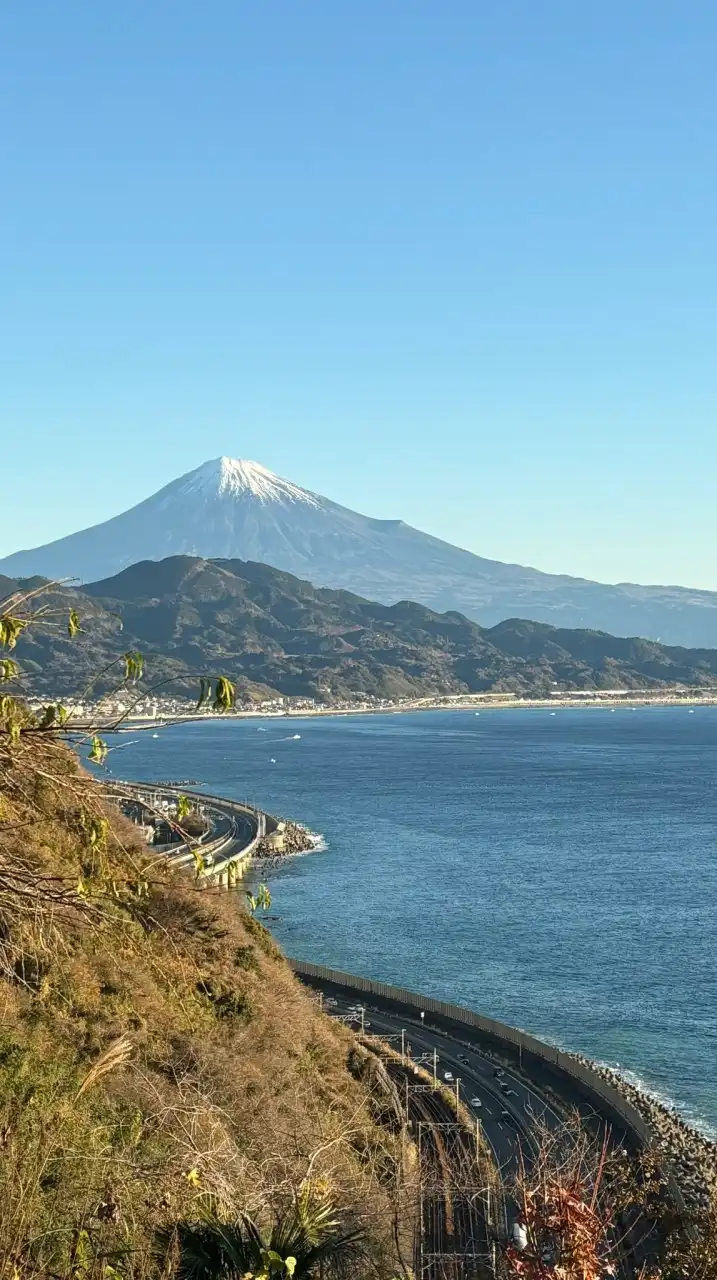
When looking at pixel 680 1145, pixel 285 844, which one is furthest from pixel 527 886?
pixel 680 1145

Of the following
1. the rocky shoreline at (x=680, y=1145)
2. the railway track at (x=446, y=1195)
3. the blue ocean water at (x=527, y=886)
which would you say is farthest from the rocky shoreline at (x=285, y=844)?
the railway track at (x=446, y=1195)

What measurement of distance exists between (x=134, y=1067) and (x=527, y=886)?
33971mm

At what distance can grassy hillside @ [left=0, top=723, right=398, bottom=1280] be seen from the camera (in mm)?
4738

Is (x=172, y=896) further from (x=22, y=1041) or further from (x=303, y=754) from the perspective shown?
(x=303, y=754)

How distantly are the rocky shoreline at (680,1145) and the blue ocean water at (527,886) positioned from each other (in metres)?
0.87

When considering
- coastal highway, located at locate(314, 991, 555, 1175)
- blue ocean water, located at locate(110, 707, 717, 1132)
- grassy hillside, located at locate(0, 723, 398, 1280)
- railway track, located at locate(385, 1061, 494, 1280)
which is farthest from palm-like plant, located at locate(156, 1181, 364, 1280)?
coastal highway, located at locate(314, 991, 555, 1175)

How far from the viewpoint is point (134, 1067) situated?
525 inches

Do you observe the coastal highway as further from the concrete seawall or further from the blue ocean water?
the blue ocean water

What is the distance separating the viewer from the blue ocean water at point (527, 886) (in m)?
29.7

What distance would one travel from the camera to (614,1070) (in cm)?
2581

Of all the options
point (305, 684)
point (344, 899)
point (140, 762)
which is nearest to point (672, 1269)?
point (344, 899)

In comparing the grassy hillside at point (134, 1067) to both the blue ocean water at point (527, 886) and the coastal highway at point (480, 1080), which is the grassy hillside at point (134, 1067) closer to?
the blue ocean water at point (527, 886)

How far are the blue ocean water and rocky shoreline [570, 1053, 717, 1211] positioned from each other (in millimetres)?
874

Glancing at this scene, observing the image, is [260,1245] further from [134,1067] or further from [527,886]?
[527,886]
